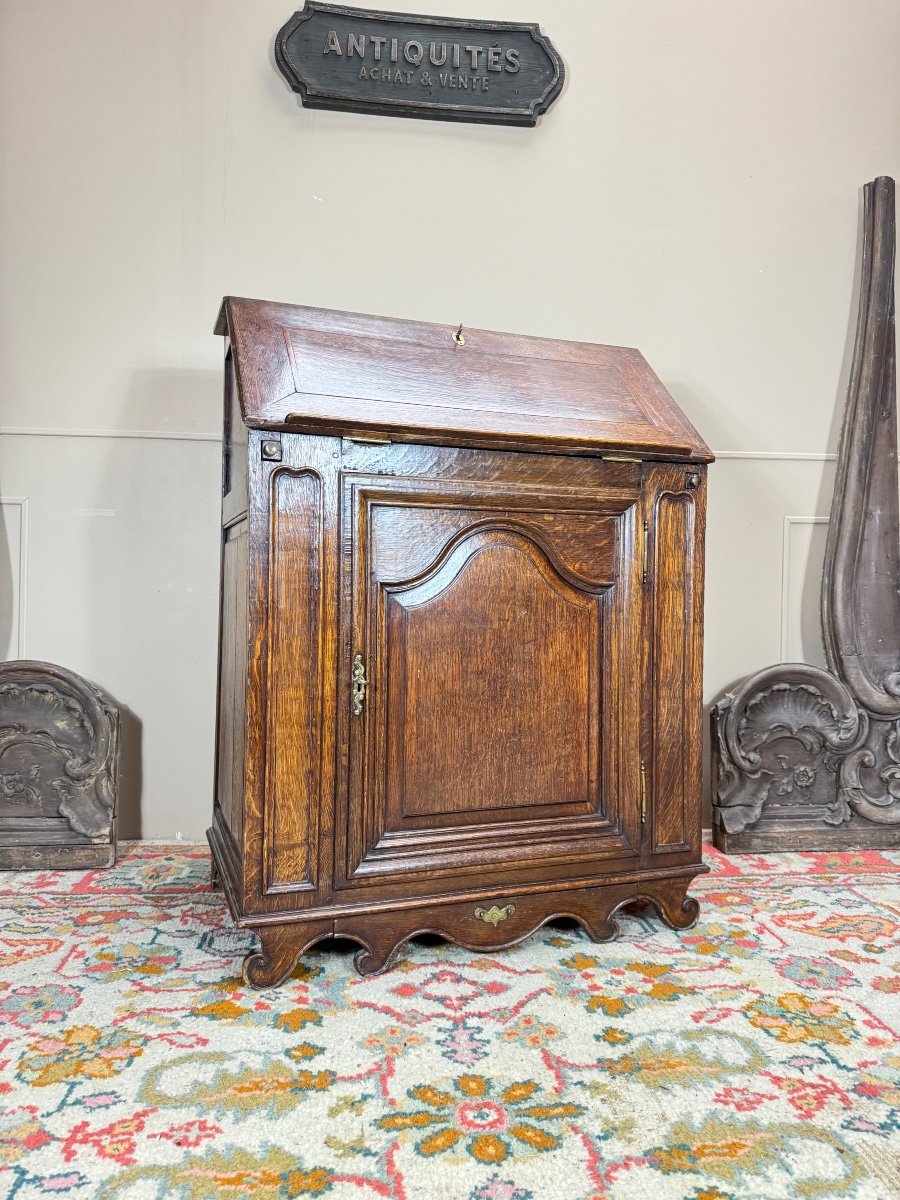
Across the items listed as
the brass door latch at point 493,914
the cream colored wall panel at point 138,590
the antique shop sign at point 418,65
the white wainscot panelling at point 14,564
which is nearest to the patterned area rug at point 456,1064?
the brass door latch at point 493,914

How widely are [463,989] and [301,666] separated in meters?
0.72

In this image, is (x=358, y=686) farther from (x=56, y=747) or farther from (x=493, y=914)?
(x=56, y=747)

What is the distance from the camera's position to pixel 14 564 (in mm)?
2367

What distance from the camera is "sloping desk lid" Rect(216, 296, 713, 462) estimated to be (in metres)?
1.59

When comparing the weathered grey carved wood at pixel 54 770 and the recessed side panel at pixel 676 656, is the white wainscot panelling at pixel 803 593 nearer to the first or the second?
the recessed side panel at pixel 676 656

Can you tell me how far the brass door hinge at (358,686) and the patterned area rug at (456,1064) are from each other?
555 millimetres

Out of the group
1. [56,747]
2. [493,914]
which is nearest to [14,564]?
[56,747]

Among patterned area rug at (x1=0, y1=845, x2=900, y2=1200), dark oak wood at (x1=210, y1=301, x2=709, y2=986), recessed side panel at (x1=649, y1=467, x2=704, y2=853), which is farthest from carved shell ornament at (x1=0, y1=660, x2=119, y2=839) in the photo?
recessed side panel at (x1=649, y1=467, x2=704, y2=853)

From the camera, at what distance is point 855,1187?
1.03 meters

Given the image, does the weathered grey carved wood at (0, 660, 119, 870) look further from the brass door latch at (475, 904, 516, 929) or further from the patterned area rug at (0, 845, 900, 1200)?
the brass door latch at (475, 904, 516, 929)

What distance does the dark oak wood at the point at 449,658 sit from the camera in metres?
1.54

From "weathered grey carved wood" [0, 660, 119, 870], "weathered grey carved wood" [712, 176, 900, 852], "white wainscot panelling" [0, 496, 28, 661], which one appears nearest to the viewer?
"weathered grey carved wood" [0, 660, 119, 870]

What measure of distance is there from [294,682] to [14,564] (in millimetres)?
1325

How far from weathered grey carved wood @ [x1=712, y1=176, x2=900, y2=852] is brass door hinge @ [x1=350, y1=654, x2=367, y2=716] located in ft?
4.52
